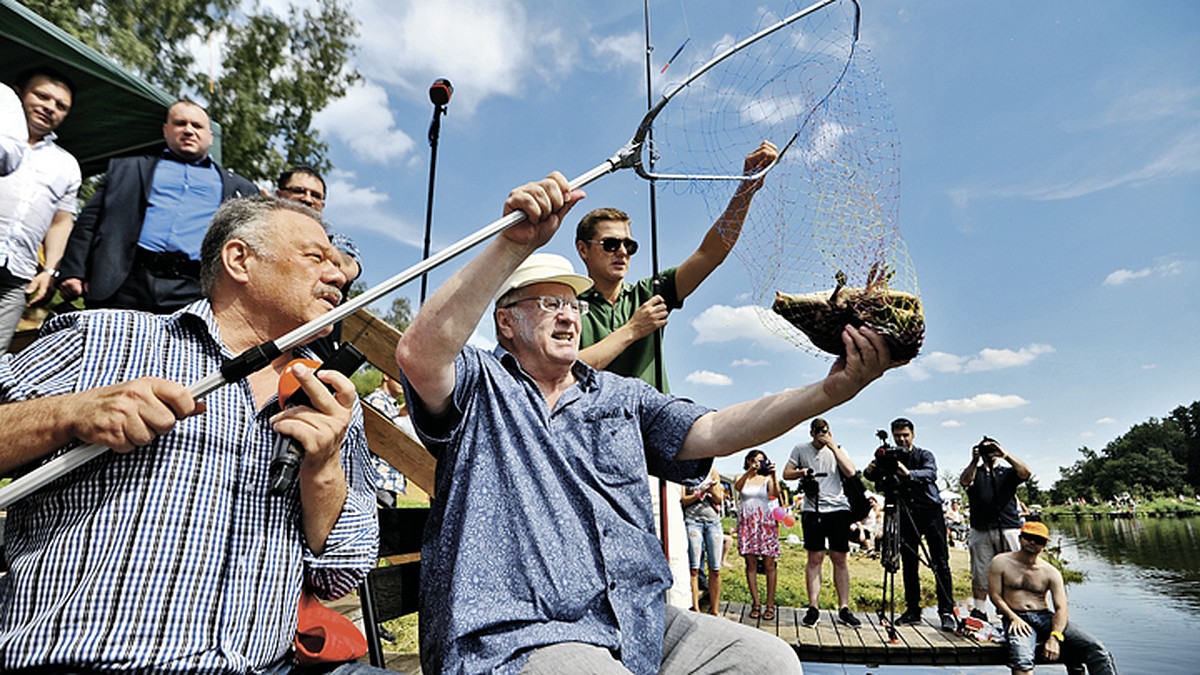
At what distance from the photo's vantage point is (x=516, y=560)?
2.02 metres

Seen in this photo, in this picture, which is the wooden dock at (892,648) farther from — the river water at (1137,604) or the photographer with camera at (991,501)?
the photographer with camera at (991,501)

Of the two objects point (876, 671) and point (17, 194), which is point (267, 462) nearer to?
point (17, 194)

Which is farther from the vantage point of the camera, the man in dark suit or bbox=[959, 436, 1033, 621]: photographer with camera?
bbox=[959, 436, 1033, 621]: photographer with camera

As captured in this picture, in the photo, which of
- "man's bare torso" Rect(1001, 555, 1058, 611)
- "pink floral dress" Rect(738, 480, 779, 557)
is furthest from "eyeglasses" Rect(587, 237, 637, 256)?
"man's bare torso" Rect(1001, 555, 1058, 611)

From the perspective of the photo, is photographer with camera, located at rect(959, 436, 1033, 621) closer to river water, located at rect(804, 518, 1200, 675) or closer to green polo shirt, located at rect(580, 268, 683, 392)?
river water, located at rect(804, 518, 1200, 675)

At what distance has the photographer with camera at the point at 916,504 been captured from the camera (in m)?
9.16

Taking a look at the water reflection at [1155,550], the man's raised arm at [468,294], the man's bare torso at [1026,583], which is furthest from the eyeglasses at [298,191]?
the water reflection at [1155,550]

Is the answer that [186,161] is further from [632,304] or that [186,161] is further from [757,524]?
[757,524]

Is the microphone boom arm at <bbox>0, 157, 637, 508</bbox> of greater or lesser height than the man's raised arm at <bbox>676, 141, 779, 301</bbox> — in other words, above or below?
Result: below

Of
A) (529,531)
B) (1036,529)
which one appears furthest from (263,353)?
(1036,529)

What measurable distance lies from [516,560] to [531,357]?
2.46 ft

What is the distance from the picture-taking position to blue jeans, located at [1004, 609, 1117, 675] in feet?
26.0

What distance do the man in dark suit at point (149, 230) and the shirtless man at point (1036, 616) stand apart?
8.57m

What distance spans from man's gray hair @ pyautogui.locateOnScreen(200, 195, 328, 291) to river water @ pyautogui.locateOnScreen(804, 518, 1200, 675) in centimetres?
838
